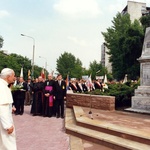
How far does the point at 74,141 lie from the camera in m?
7.13

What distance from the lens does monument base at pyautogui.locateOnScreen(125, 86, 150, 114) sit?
10.5m

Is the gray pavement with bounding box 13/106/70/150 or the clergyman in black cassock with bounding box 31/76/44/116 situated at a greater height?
the clergyman in black cassock with bounding box 31/76/44/116

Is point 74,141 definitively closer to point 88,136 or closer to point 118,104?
point 88,136

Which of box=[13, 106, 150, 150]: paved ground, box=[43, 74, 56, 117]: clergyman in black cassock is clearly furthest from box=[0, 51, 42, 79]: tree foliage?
box=[13, 106, 150, 150]: paved ground

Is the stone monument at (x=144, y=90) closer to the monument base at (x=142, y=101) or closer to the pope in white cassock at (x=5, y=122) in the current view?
the monument base at (x=142, y=101)

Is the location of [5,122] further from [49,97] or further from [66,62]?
[66,62]

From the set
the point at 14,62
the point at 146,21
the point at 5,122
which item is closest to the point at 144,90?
the point at 5,122

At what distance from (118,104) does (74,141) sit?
21.2 ft

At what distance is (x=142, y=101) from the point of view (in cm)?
1070

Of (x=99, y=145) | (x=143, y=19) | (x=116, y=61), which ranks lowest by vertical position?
(x=99, y=145)

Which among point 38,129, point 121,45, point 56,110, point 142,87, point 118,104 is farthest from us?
point 121,45

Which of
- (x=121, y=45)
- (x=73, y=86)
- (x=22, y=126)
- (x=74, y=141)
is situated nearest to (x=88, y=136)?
(x=74, y=141)

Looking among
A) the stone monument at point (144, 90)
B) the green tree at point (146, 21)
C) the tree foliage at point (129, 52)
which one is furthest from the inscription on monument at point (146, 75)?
the green tree at point (146, 21)

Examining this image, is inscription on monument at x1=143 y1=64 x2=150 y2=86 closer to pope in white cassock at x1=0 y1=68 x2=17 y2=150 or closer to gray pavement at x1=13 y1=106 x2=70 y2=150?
gray pavement at x1=13 y1=106 x2=70 y2=150
